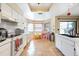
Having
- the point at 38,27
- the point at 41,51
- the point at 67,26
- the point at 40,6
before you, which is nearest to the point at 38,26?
the point at 38,27

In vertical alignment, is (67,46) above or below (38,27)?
below

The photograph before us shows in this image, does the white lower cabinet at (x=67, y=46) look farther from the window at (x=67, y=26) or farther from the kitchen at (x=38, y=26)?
the window at (x=67, y=26)

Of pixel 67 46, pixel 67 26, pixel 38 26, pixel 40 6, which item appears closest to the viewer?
pixel 67 46

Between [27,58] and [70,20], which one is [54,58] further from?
[70,20]

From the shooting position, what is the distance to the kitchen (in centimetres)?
320

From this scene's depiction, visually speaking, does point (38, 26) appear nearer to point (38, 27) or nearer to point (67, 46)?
point (38, 27)

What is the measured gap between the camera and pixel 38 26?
1261 centimetres

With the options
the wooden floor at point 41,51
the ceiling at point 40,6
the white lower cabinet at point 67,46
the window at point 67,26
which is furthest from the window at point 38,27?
the white lower cabinet at point 67,46

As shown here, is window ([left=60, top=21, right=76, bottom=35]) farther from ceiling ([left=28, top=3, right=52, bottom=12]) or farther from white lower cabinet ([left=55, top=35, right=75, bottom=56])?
white lower cabinet ([left=55, top=35, right=75, bottom=56])

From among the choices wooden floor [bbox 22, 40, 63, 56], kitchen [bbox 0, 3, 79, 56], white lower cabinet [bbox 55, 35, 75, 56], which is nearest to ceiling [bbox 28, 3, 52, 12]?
kitchen [bbox 0, 3, 79, 56]

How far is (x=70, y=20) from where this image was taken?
27.0 ft

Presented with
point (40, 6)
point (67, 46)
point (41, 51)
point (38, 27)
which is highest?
point (40, 6)

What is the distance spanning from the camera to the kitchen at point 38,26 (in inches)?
126

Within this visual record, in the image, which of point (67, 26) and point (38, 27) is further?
point (38, 27)
